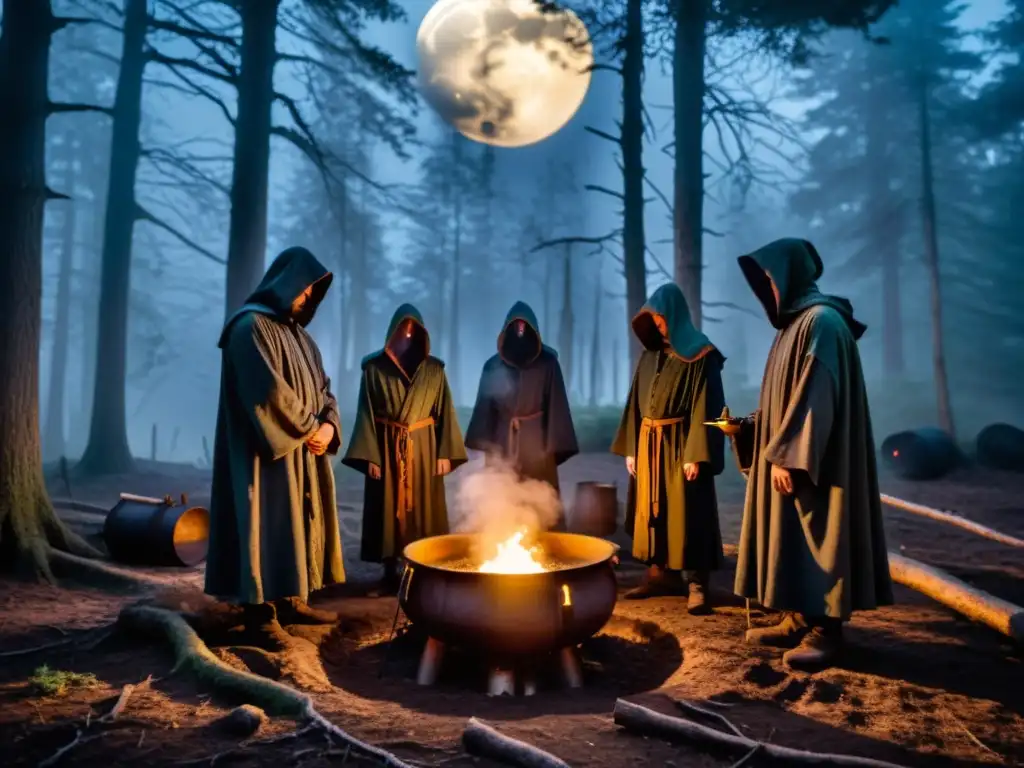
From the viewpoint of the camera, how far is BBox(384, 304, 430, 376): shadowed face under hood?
6203 millimetres

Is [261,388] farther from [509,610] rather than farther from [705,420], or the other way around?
[705,420]

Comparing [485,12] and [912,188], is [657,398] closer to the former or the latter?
[485,12]

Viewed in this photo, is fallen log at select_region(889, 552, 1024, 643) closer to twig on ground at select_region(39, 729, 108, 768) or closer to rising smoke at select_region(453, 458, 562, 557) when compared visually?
rising smoke at select_region(453, 458, 562, 557)

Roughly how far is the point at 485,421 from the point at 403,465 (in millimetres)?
1077

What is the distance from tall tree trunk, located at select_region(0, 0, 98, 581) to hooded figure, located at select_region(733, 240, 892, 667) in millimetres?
6299

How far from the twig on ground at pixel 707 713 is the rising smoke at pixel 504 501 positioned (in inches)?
91.1

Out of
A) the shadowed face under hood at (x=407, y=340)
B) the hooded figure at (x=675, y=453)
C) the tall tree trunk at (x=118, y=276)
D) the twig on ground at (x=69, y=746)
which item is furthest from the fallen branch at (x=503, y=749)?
the tall tree trunk at (x=118, y=276)

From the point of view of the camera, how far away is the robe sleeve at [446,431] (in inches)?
247

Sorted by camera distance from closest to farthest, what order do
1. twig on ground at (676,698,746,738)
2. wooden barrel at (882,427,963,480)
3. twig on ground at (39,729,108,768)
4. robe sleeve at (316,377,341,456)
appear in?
twig on ground at (39,729,108,768)
twig on ground at (676,698,746,738)
robe sleeve at (316,377,341,456)
wooden barrel at (882,427,963,480)

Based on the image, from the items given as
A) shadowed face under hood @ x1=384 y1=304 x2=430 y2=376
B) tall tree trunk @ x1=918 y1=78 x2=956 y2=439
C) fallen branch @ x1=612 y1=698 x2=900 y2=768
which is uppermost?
tall tree trunk @ x1=918 y1=78 x2=956 y2=439

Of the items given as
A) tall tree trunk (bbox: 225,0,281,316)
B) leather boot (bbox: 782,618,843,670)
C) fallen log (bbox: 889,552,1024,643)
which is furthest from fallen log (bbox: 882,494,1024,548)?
tall tree trunk (bbox: 225,0,281,316)

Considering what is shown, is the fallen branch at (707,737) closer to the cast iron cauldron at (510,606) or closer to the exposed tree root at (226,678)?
the cast iron cauldron at (510,606)

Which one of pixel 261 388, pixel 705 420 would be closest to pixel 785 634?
pixel 705 420

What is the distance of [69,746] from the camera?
2.84m
